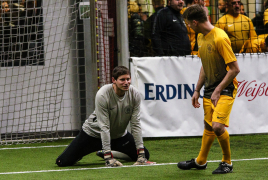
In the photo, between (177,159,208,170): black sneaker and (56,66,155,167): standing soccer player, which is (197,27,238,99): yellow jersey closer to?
(177,159,208,170): black sneaker

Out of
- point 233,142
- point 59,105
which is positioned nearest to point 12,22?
point 59,105

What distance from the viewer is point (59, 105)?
8.61 m

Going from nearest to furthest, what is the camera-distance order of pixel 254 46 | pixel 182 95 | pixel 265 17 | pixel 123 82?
pixel 123 82
pixel 182 95
pixel 254 46
pixel 265 17

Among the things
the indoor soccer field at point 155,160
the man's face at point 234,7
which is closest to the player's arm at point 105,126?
the indoor soccer field at point 155,160

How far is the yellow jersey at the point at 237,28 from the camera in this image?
865cm

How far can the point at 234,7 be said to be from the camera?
867cm

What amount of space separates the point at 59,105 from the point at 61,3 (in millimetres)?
1869

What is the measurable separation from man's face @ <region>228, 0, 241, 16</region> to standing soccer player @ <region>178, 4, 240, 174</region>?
4.04 metres

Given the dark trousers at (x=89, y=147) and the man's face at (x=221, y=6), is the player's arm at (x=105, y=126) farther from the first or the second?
the man's face at (x=221, y=6)

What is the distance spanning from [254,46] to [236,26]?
502 mm

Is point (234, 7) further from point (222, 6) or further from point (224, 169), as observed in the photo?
point (224, 169)

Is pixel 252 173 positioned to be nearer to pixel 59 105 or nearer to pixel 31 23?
pixel 59 105

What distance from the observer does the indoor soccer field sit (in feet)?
16.2

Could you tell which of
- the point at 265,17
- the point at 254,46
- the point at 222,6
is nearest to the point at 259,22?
the point at 265,17
